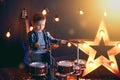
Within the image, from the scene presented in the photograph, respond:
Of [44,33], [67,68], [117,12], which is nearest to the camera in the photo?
[67,68]

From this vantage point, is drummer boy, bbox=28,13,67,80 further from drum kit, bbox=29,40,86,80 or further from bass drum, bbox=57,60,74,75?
bass drum, bbox=57,60,74,75

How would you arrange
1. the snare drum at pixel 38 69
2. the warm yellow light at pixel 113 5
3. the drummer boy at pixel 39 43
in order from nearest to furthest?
the snare drum at pixel 38 69 < the drummer boy at pixel 39 43 < the warm yellow light at pixel 113 5

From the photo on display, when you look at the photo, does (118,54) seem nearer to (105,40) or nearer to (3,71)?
(105,40)

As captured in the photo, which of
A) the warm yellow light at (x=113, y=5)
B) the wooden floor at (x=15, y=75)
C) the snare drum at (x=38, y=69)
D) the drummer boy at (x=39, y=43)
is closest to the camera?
the snare drum at (x=38, y=69)

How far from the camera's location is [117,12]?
9180 mm

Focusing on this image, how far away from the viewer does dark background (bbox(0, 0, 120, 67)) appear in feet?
30.0

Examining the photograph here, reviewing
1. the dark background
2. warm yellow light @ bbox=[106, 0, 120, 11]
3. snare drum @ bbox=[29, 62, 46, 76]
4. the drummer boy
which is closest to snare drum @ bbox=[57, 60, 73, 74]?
snare drum @ bbox=[29, 62, 46, 76]

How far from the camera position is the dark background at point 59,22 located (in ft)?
30.0

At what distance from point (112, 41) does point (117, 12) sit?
0.95 metres

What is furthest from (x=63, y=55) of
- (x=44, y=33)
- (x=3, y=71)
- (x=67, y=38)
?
(x=3, y=71)

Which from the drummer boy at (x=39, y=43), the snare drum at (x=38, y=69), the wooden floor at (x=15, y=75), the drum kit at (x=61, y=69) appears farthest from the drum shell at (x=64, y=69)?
the wooden floor at (x=15, y=75)

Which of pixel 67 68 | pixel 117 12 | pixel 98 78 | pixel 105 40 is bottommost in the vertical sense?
pixel 98 78

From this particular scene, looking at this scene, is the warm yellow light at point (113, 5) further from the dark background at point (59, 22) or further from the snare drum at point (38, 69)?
the snare drum at point (38, 69)

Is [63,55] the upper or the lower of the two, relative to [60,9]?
lower
